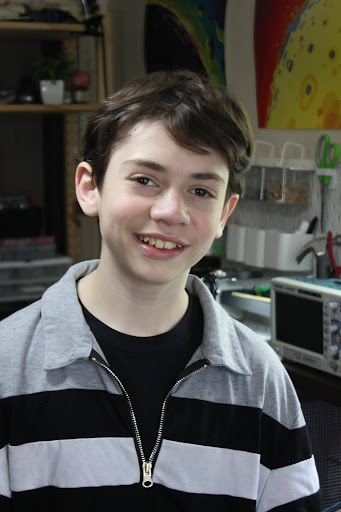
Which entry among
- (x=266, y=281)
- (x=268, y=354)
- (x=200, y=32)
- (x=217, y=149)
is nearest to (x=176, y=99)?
(x=217, y=149)

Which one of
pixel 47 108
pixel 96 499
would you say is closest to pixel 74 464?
pixel 96 499

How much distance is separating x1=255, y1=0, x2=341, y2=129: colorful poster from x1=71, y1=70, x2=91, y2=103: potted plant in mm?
942

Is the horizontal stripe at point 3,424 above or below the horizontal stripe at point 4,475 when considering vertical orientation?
above

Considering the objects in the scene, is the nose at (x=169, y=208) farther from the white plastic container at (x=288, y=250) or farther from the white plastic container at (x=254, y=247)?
the white plastic container at (x=254, y=247)

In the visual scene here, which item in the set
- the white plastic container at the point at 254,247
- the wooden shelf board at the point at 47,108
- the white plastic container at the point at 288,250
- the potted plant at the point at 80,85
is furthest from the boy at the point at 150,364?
the potted plant at the point at 80,85

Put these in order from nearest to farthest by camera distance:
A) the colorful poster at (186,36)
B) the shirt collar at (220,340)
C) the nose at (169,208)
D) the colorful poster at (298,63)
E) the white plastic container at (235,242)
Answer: the nose at (169,208), the shirt collar at (220,340), the colorful poster at (298,63), the white plastic container at (235,242), the colorful poster at (186,36)

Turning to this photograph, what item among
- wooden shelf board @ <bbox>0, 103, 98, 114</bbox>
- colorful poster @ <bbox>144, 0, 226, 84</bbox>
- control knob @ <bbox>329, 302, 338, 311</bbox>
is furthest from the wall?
control knob @ <bbox>329, 302, 338, 311</bbox>

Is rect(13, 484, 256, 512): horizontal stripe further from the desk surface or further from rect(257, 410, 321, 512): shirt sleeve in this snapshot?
the desk surface

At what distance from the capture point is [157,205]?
39.9 inches

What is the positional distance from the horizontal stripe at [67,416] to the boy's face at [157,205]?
0.18m

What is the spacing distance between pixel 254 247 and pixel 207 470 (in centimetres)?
178

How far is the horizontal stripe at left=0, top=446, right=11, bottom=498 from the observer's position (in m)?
1.01

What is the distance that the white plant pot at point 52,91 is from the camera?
334cm

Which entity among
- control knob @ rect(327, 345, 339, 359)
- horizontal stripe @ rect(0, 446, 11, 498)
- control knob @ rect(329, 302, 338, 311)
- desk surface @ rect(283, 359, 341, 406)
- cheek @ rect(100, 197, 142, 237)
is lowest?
desk surface @ rect(283, 359, 341, 406)
